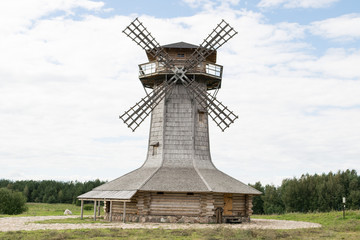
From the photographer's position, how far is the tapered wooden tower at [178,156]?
2514cm

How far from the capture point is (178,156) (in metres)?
27.8

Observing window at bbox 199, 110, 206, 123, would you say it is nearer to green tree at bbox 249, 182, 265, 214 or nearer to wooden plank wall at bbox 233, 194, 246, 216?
wooden plank wall at bbox 233, 194, 246, 216

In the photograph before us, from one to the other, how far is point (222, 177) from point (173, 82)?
7.20 m

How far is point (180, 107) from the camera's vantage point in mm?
28750

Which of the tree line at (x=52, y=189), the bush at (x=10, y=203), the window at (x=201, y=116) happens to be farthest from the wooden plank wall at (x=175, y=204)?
the tree line at (x=52, y=189)

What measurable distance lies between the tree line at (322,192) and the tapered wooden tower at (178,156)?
2686 centimetres

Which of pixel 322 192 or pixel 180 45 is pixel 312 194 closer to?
pixel 322 192

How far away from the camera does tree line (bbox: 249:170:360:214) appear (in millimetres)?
50688

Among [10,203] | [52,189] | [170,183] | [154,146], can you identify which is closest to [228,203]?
[170,183]

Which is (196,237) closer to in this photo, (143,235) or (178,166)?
(143,235)

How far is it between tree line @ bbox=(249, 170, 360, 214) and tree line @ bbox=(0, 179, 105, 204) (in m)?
39.0

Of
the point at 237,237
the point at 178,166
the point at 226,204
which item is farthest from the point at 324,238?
the point at 178,166

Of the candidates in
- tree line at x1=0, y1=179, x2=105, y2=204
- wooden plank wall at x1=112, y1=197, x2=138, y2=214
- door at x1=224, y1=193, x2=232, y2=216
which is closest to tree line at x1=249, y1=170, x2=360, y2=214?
door at x1=224, y1=193, x2=232, y2=216

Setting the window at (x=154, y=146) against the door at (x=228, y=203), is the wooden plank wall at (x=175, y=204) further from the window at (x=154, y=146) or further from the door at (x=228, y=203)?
the window at (x=154, y=146)
